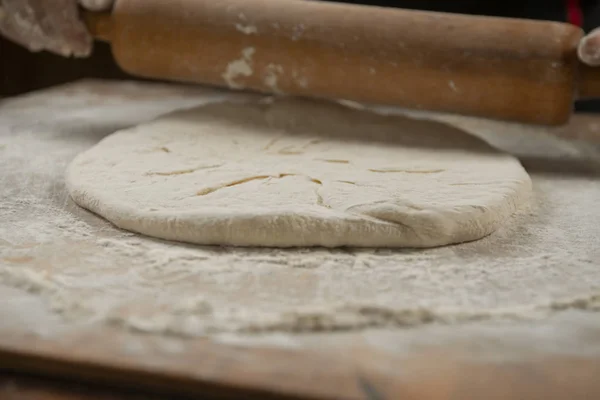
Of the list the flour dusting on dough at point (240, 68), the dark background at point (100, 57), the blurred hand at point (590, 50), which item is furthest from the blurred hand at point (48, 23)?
the blurred hand at point (590, 50)

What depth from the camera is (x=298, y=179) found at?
1803 millimetres

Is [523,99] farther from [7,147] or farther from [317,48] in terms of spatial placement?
[7,147]

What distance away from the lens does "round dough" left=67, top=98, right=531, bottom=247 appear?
1541 millimetres

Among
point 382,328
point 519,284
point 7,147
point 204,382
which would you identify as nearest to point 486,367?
point 382,328

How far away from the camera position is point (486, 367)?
1106mm

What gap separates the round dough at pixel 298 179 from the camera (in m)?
1.54

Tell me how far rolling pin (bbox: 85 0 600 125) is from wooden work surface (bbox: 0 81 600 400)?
1036mm

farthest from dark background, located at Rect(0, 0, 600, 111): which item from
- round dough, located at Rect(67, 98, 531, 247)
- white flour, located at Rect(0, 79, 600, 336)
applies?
white flour, located at Rect(0, 79, 600, 336)

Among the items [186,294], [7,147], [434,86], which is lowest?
[7,147]

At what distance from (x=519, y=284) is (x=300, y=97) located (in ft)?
4.22

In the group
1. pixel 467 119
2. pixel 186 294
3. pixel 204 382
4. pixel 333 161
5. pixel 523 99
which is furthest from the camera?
pixel 467 119

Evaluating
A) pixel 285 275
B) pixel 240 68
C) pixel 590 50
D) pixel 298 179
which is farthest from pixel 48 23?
pixel 590 50

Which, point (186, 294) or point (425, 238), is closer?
point (186, 294)

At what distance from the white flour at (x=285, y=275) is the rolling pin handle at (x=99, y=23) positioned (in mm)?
722
